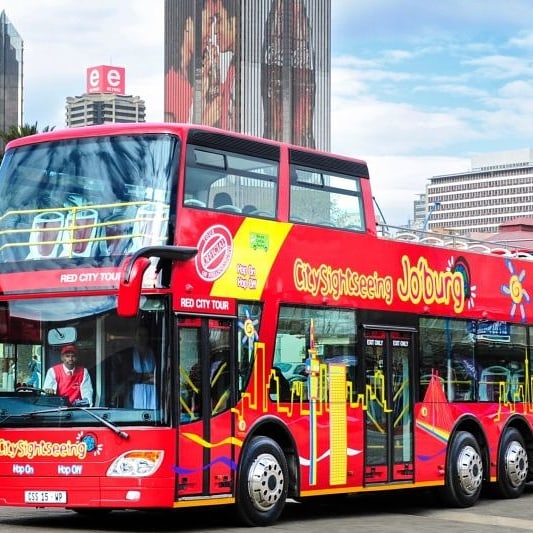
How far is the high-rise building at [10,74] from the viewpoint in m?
155

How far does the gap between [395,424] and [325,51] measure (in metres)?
153

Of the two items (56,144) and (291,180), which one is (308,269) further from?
(56,144)

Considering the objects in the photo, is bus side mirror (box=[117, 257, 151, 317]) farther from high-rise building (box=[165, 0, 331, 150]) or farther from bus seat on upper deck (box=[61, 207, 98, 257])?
high-rise building (box=[165, 0, 331, 150])

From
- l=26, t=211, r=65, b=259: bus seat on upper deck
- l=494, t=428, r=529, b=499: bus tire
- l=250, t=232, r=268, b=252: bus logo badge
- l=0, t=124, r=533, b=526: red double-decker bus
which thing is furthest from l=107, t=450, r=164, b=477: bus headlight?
l=494, t=428, r=529, b=499: bus tire

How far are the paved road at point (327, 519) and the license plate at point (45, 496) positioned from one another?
335 mm

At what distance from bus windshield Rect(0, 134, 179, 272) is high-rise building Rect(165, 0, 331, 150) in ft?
487

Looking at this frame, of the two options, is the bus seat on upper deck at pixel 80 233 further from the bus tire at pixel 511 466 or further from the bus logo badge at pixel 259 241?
the bus tire at pixel 511 466

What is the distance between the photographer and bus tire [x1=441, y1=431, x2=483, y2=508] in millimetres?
19344

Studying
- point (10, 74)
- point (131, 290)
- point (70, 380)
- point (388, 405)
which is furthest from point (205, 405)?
point (10, 74)

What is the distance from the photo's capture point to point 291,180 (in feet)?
54.4

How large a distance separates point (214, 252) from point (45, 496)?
294 cm

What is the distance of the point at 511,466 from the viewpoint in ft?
68.1

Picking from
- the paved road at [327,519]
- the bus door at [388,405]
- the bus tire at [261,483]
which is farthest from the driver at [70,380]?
the bus door at [388,405]

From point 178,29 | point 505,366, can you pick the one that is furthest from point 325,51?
point 505,366
